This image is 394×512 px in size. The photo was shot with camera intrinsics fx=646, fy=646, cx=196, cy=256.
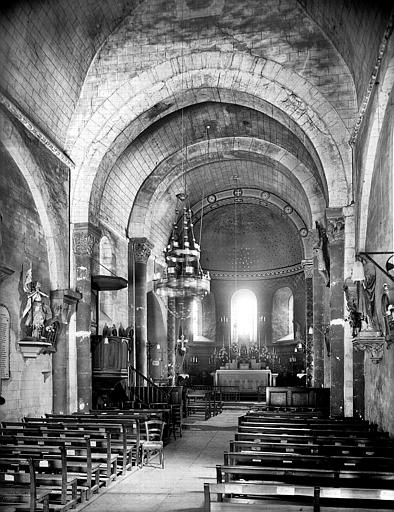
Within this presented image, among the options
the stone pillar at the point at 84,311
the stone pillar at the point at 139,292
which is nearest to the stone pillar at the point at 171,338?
the stone pillar at the point at 139,292

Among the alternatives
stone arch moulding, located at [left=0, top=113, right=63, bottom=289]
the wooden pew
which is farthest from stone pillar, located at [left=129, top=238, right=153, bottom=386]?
the wooden pew

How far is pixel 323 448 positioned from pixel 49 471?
377cm

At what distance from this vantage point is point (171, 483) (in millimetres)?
10484

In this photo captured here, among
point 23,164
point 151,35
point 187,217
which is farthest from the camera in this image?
point 187,217

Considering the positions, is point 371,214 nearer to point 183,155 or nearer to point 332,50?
point 332,50

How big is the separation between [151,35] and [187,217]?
17.1ft

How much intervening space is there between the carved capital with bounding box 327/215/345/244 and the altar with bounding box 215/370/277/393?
13603mm

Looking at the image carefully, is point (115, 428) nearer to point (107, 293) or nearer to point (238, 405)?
point (107, 293)

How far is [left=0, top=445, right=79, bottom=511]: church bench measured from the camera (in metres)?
7.86

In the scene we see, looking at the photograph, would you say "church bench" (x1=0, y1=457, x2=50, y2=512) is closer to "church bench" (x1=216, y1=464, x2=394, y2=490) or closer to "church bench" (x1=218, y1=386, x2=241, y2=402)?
"church bench" (x1=216, y1=464, x2=394, y2=490)

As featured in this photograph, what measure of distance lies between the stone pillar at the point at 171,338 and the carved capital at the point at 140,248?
4562 millimetres

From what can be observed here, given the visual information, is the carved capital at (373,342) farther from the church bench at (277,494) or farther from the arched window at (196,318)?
the arched window at (196,318)

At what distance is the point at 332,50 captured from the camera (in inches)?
642

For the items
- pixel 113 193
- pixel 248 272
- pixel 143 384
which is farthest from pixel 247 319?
pixel 113 193
